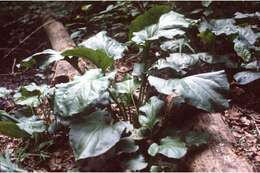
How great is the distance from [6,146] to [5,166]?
2.58 feet

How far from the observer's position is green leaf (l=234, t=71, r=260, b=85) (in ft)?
9.25

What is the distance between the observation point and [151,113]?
2.29 metres

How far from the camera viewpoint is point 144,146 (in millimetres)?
2289

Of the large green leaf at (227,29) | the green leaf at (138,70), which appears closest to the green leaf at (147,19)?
the green leaf at (138,70)

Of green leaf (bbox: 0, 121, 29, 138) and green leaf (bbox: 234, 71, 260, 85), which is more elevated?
green leaf (bbox: 0, 121, 29, 138)

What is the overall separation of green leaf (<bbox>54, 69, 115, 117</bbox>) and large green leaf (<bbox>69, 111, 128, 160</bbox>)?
0.10 meters

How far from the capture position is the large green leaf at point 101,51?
2.41 meters

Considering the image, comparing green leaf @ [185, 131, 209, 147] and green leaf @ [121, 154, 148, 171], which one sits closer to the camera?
green leaf @ [121, 154, 148, 171]

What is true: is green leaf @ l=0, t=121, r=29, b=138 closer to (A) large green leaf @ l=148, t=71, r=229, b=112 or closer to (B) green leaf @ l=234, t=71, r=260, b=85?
(A) large green leaf @ l=148, t=71, r=229, b=112

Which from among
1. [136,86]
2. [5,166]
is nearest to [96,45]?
[136,86]

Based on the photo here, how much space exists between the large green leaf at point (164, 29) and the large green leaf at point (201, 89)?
462 mm

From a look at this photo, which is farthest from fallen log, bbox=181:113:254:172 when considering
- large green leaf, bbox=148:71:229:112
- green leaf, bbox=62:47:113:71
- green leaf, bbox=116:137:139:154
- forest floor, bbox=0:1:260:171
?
green leaf, bbox=62:47:113:71

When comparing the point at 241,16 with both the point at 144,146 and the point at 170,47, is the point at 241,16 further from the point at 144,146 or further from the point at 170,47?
the point at 144,146

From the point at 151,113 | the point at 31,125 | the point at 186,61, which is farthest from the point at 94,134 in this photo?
the point at 186,61
